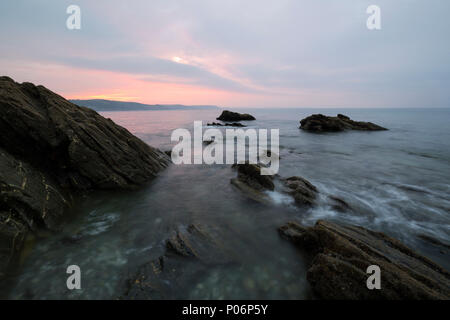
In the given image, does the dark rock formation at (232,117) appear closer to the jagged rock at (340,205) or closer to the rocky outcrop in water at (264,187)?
the rocky outcrop in water at (264,187)

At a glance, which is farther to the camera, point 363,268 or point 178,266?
point 178,266

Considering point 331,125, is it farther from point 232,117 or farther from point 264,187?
point 232,117

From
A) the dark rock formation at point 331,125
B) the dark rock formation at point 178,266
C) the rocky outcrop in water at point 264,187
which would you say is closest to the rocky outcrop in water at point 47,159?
the dark rock formation at point 178,266

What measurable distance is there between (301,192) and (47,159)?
1326cm

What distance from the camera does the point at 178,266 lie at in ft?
18.7

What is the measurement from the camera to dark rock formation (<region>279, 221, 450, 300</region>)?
444cm

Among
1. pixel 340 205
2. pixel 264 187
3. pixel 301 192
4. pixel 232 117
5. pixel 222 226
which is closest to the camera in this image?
pixel 222 226

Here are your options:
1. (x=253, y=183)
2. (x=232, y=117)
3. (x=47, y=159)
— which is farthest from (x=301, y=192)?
(x=232, y=117)

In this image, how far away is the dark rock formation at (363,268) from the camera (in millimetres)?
4438

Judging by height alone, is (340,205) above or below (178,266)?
above

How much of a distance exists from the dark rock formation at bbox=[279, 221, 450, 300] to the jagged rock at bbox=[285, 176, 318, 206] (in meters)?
3.36

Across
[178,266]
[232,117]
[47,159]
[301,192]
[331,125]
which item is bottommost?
[178,266]

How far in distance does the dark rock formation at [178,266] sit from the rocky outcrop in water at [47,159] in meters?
3.94

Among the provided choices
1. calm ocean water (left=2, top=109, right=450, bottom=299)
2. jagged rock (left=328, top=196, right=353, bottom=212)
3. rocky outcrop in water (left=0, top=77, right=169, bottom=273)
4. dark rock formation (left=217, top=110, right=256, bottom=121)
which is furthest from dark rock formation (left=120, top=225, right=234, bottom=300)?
dark rock formation (left=217, top=110, right=256, bottom=121)
